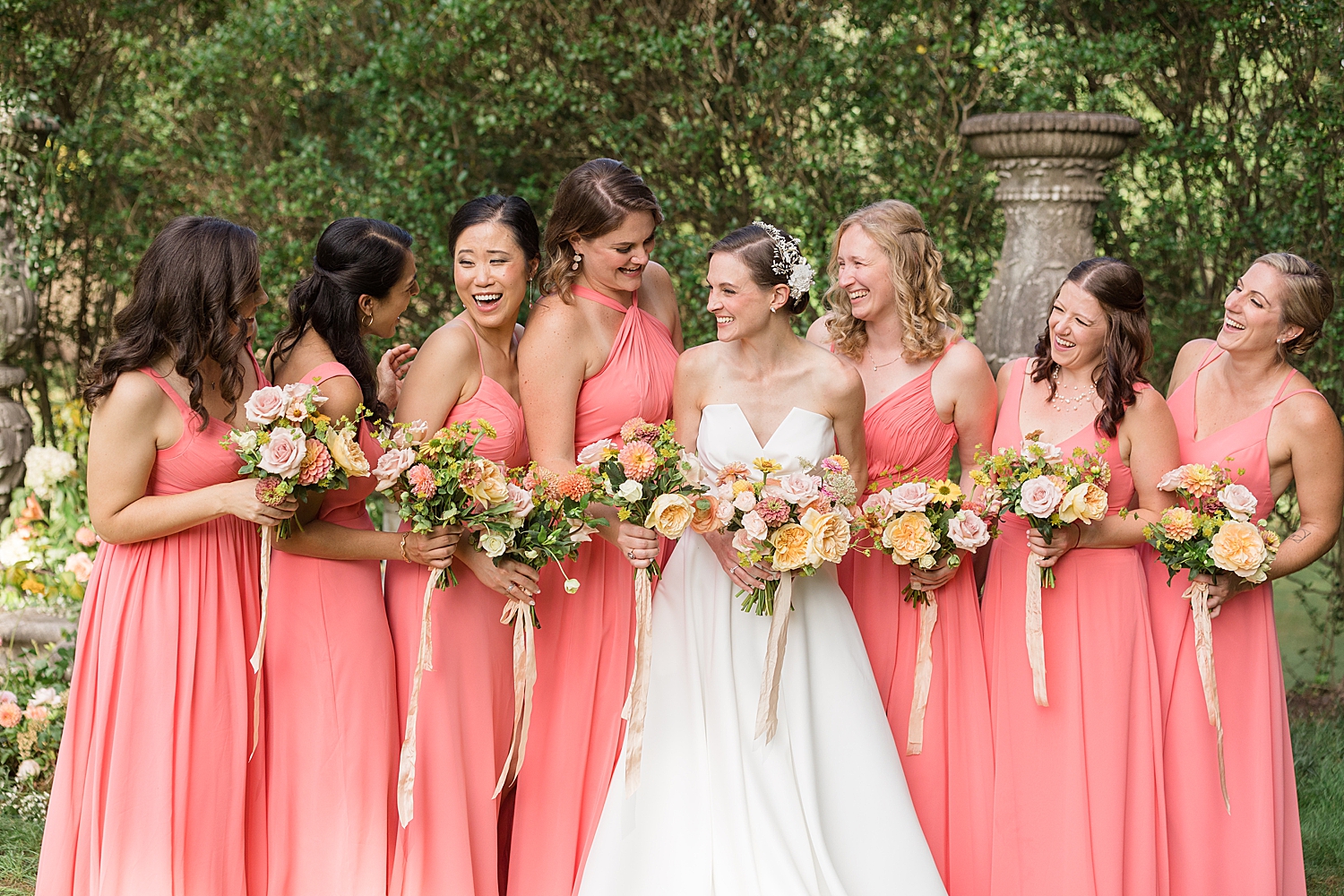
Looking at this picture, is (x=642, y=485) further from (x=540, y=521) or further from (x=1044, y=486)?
(x=1044, y=486)

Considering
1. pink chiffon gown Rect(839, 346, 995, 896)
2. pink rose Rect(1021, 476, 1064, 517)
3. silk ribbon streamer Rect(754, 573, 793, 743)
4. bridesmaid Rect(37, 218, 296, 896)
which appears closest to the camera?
bridesmaid Rect(37, 218, 296, 896)

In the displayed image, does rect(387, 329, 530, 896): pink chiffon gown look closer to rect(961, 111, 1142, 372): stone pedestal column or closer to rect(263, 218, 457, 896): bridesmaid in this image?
rect(263, 218, 457, 896): bridesmaid

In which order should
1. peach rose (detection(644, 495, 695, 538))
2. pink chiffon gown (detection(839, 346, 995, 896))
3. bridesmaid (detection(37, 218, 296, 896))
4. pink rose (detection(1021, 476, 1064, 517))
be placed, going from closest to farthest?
bridesmaid (detection(37, 218, 296, 896)) < peach rose (detection(644, 495, 695, 538)) < pink rose (detection(1021, 476, 1064, 517)) < pink chiffon gown (detection(839, 346, 995, 896))

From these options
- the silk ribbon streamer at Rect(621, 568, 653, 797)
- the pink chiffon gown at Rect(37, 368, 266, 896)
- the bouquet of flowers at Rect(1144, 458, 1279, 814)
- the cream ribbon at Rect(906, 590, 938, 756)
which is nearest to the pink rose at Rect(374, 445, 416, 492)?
the pink chiffon gown at Rect(37, 368, 266, 896)

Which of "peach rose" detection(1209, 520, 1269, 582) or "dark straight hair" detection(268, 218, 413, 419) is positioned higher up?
"dark straight hair" detection(268, 218, 413, 419)

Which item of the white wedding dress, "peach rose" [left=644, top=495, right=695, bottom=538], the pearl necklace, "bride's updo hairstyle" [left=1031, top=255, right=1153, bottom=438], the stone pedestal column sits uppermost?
the stone pedestal column

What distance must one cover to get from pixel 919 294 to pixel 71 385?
7.25 metres

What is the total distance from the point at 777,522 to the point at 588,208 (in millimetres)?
1330

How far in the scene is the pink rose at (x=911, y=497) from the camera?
12.6ft

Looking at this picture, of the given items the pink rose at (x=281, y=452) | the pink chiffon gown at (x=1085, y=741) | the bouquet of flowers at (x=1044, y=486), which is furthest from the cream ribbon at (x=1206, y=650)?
the pink rose at (x=281, y=452)

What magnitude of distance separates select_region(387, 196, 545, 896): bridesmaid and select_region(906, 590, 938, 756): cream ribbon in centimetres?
142

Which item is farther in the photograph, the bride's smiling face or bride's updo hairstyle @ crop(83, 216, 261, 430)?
the bride's smiling face

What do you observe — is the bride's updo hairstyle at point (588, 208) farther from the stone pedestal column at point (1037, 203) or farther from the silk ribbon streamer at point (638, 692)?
the stone pedestal column at point (1037, 203)

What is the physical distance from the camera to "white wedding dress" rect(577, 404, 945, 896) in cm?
388
